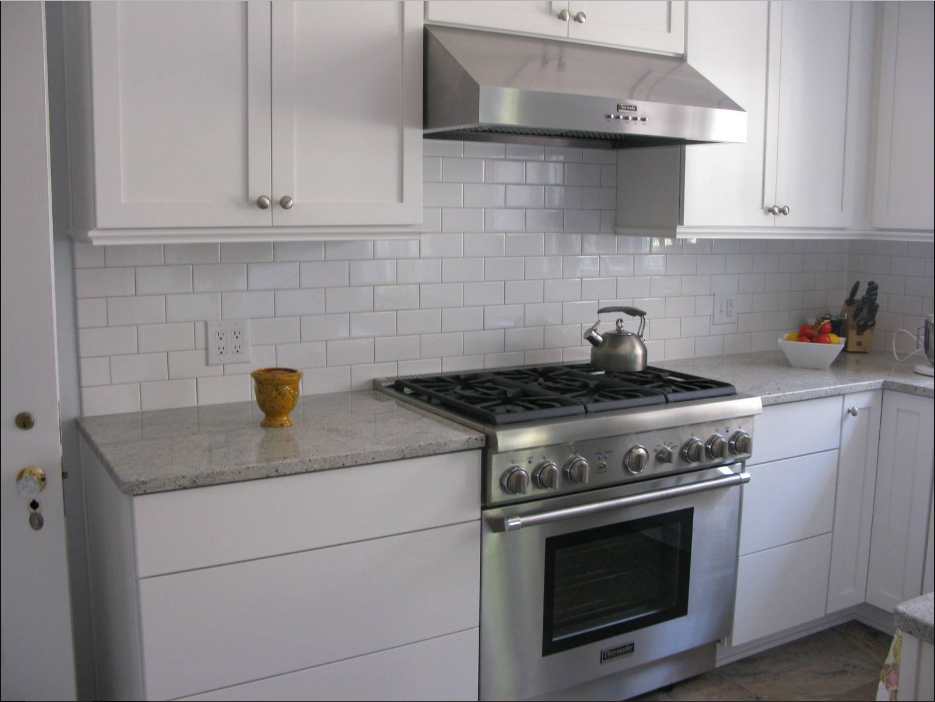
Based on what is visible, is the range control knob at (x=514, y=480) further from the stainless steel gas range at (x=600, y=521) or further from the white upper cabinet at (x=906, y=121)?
the white upper cabinet at (x=906, y=121)

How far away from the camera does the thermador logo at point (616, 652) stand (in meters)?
2.58

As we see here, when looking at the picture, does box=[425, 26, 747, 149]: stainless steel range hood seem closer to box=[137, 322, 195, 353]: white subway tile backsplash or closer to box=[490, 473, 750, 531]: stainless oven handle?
box=[137, 322, 195, 353]: white subway tile backsplash

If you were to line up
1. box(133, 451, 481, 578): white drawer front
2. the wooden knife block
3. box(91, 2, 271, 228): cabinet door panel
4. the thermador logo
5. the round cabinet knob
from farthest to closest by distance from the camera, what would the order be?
the wooden knife block
the thermador logo
the round cabinet knob
box(91, 2, 271, 228): cabinet door panel
box(133, 451, 481, 578): white drawer front

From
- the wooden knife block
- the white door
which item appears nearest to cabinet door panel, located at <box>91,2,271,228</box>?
the white door

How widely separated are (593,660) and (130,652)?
1261 millimetres

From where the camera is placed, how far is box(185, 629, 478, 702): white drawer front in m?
2.08

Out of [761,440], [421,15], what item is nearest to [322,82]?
[421,15]

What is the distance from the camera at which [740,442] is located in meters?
2.70

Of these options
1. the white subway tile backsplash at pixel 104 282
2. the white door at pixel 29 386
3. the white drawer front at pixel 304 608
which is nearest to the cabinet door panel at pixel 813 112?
the white drawer front at pixel 304 608

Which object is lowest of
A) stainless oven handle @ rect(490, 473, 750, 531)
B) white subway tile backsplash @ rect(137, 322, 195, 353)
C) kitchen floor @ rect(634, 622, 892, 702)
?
kitchen floor @ rect(634, 622, 892, 702)

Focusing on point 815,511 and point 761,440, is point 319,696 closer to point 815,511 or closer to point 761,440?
point 761,440

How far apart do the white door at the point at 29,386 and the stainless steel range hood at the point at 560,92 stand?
39.1 inches

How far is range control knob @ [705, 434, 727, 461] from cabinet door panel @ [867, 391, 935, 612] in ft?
2.80

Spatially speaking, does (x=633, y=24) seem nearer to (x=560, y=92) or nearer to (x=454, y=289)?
(x=560, y=92)
